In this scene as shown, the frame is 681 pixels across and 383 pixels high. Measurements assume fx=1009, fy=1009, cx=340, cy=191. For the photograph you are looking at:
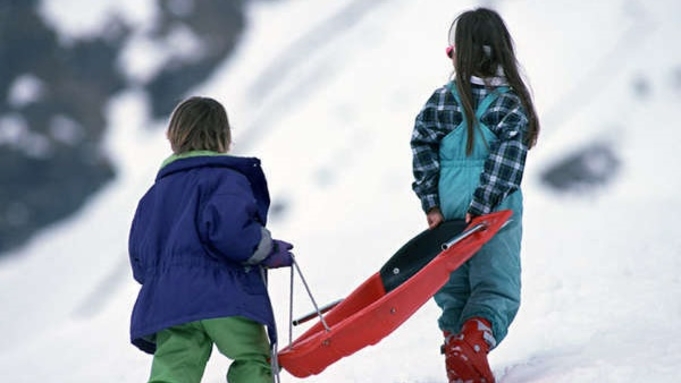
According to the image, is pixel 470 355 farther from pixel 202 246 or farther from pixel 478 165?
pixel 202 246

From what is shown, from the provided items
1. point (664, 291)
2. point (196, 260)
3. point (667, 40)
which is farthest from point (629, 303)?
point (667, 40)

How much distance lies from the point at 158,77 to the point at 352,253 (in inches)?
370

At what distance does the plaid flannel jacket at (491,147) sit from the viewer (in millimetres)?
2102

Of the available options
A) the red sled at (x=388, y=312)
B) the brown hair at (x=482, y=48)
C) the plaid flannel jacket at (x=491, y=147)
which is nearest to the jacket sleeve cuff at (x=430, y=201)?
the plaid flannel jacket at (x=491, y=147)

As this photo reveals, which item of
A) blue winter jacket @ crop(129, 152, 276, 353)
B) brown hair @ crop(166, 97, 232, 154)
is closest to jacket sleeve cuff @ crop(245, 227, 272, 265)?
blue winter jacket @ crop(129, 152, 276, 353)

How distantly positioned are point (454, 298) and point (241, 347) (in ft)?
1.75

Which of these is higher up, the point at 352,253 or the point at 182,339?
the point at 352,253

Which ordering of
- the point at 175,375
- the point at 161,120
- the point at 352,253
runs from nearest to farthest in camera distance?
1. the point at 175,375
2. the point at 352,253
3. the point at 161,120

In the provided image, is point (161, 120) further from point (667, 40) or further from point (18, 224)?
point (667, 40)

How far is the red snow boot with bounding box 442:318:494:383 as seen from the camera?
6.71 ft

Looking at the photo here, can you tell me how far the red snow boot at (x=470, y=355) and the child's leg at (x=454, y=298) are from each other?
0.17m

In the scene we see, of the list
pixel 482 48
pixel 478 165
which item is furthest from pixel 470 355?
pixel 482 48

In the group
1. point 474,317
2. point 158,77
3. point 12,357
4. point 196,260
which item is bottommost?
point 474,317

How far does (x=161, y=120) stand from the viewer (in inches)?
508
